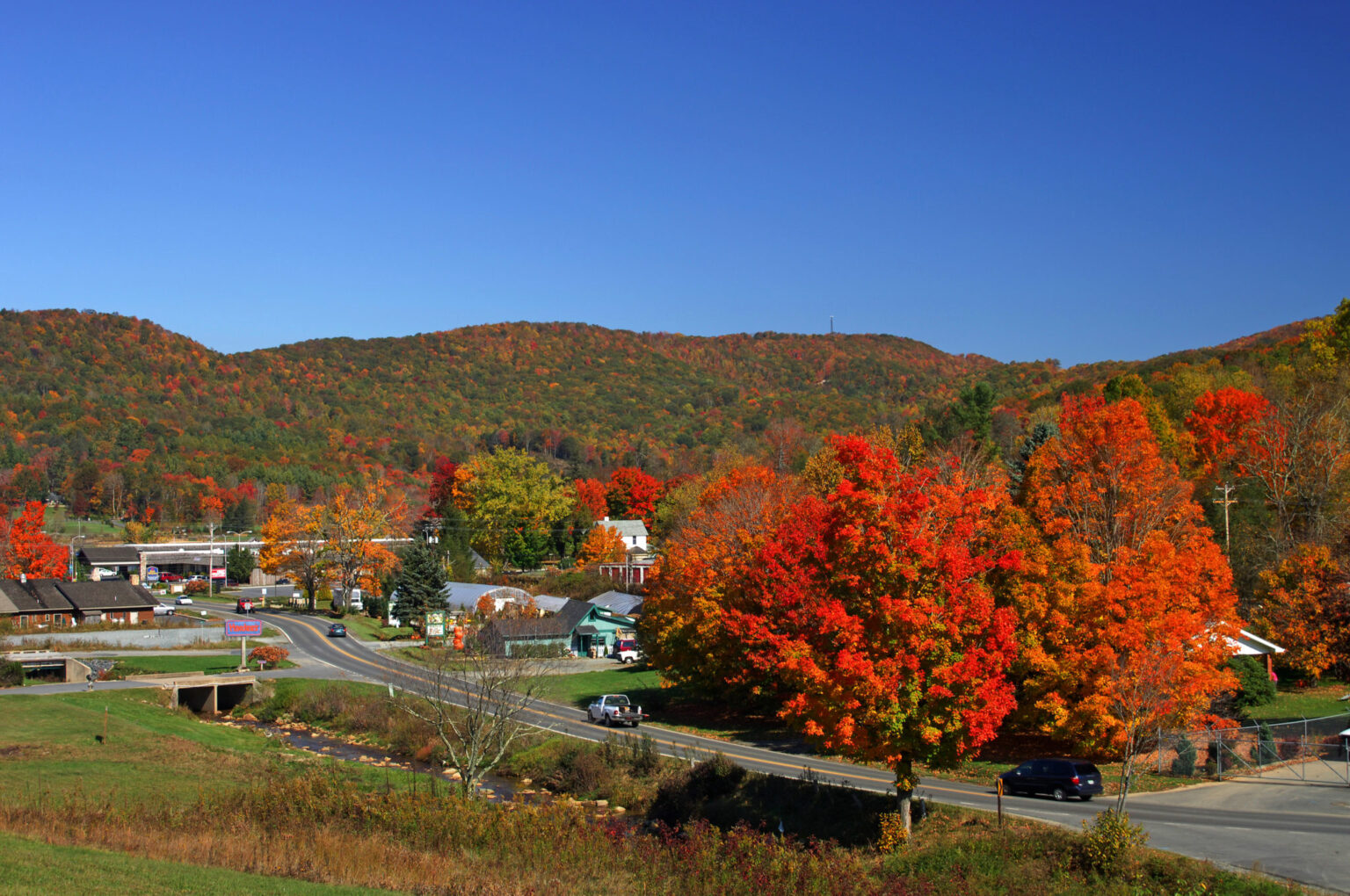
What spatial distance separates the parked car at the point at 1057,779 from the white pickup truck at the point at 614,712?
1926cm

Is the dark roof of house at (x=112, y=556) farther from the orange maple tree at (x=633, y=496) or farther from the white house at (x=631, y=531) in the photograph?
the orange maple tree at (x=633, y=496)

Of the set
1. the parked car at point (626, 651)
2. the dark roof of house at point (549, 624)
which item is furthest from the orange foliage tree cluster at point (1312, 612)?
the dark roof of house at point (549, 624)

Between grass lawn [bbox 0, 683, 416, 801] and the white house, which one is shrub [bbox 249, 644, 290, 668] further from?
the white house

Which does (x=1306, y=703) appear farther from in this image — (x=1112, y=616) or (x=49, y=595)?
(x=49, y=595)

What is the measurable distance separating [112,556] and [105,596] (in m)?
38.4

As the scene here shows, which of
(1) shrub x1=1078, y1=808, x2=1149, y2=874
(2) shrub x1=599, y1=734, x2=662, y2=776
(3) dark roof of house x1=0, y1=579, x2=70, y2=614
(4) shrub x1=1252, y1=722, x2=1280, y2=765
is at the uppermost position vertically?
(3) dark roof of house x1=0, y1=579, x2=70, y2=614

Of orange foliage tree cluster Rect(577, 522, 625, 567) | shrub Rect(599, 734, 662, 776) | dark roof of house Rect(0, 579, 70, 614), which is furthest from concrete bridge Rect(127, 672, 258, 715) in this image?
orange foliage tree cluster Rect(577, 522, 625, 567)

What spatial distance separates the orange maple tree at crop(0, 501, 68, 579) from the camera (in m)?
83.4

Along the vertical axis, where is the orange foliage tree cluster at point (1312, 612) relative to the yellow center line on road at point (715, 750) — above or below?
above

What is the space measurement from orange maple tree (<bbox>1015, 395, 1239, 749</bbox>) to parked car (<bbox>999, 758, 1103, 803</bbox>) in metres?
2.05

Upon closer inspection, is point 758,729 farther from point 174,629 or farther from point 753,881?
point 174,629

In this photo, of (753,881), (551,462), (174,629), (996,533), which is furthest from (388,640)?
(551,462)

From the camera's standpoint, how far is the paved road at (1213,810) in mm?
20405

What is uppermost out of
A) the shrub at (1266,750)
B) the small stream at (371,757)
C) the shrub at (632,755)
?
the shrub at (1266,750)
